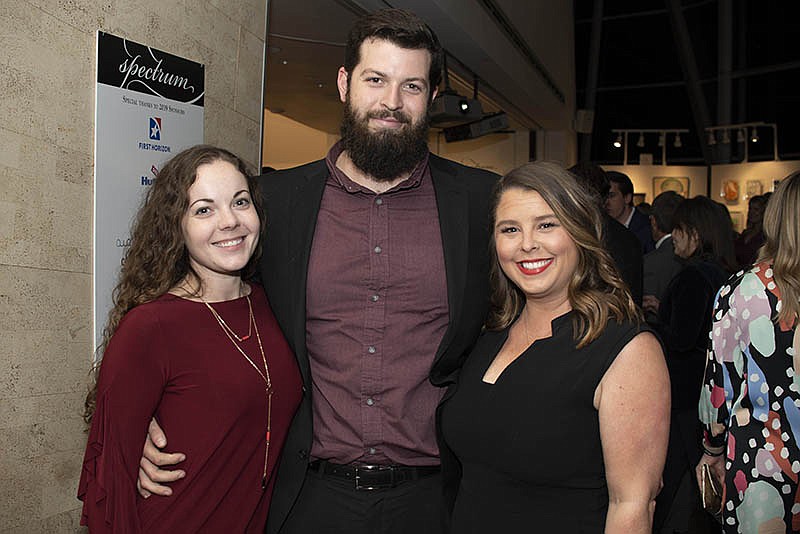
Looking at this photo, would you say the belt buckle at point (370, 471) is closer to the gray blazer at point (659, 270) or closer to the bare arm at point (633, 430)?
the bare arm at point (633, 430)

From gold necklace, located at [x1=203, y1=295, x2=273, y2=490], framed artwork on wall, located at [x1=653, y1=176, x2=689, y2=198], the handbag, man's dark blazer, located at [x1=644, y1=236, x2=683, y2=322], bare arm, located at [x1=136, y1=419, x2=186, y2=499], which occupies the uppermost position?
framed artwork on wall, located at [x1=653, y1=176, x2=689, y2=198]

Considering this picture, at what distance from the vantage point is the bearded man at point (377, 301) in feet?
7.07

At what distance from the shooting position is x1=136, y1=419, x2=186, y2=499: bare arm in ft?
6.16

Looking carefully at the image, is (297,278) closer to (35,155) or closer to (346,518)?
(346,518)

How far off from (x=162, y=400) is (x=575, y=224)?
110cm

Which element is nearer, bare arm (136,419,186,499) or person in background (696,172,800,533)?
bare arm (136,419,186,499)

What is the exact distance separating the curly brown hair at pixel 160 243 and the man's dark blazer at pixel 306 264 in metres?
0.27

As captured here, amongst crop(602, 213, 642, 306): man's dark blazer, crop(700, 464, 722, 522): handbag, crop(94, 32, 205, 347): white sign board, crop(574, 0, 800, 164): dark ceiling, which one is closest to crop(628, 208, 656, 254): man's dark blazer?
crop(602, 213, 642, 306): man's dark blazer

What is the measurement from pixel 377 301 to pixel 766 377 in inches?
49.9

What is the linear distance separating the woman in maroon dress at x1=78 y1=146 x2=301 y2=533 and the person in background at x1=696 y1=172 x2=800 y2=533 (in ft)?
4.74

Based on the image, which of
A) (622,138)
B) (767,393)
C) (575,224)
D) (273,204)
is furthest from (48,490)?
(622,138)

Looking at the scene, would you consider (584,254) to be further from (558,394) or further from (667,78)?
(667,78)

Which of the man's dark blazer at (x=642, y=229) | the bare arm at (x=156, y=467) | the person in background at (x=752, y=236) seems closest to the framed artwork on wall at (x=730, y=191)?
the person in background at (x=752, y=236)

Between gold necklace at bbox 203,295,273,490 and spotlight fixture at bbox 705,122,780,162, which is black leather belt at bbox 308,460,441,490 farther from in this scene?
spotlight fixture at bbox 705,122,780,162
